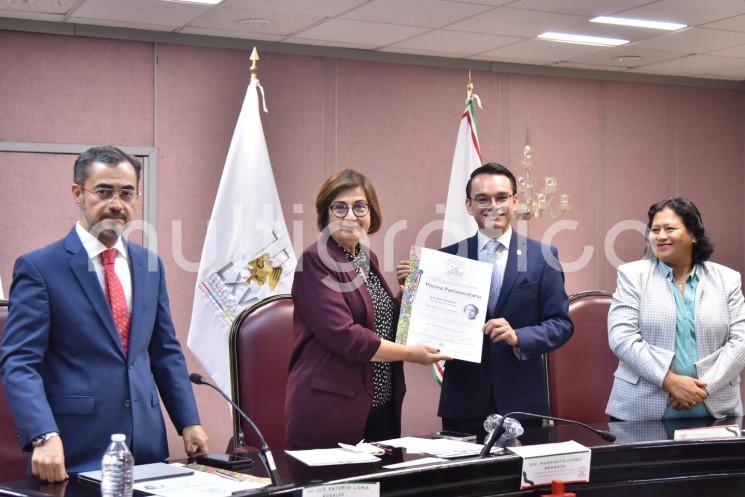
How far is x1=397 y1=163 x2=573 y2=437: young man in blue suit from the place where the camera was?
320cm

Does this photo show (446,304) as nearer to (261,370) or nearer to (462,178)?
(261,370)

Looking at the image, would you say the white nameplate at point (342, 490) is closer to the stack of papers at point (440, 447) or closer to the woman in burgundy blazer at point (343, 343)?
the stack of papers at point (440, 447)

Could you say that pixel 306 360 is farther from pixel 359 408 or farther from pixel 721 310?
pixel 721 310

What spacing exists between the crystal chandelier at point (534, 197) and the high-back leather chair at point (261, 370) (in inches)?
118

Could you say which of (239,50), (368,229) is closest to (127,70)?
(239,50)

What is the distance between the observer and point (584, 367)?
3.97 meters

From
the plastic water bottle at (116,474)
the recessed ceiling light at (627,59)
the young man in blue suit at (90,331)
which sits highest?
the recessed ceiling light at (627,59)

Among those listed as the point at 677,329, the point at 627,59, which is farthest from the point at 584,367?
the point at 627,59

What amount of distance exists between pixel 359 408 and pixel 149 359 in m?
0.67

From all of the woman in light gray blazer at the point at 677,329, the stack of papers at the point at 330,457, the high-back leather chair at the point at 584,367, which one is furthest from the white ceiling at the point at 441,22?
the stack of papers at the point at 330,457

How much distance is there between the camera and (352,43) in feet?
20.0

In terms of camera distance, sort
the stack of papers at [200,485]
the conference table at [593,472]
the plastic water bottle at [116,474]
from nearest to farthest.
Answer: the plastic water bottle at [116,474]
the stack of papers at [200,485]
the conference table at [593,472]

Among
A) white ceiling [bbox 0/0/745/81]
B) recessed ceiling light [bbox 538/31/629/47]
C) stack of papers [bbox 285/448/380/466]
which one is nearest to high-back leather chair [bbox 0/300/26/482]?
stack of papers [bbox 285/448/380/466]

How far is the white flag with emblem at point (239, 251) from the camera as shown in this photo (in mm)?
5207
